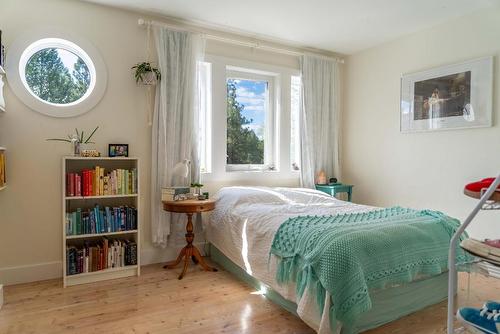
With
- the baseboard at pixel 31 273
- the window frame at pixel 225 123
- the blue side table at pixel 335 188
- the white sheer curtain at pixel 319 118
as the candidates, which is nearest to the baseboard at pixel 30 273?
the baseboard at pixel 31 273

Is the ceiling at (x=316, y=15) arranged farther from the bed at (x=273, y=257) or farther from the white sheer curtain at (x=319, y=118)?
the bed at (x=273, y=257)

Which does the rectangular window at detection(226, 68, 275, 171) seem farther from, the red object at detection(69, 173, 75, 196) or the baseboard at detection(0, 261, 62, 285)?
the baseboard at detection(0, 261, 62, 285)

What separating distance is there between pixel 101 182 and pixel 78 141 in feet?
1.34

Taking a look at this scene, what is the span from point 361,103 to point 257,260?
2.77 meters

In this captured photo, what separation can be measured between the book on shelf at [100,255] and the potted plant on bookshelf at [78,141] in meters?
0.82

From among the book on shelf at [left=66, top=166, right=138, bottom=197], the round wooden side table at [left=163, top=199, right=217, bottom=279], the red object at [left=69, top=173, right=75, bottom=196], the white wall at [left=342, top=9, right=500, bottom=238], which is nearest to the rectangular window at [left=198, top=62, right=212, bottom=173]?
the round wooden side table at [left=163, top=199, right=217, bottom=279]

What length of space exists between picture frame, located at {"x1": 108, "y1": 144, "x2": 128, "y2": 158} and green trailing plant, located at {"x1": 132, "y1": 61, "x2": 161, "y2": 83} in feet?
2.16

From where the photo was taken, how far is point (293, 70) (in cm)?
406

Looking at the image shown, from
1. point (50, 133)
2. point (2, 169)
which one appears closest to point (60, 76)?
point (50, 133)

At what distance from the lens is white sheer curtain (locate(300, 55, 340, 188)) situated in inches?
161

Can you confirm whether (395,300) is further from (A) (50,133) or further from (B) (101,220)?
(A) (50,133)

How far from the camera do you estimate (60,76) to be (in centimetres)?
298

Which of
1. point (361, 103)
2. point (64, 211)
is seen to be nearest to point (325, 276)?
point (64, 211)

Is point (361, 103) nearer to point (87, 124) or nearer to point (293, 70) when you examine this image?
point (293, 70)
